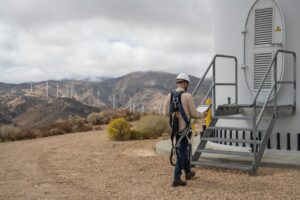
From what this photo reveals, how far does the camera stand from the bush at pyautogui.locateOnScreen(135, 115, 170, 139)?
16.5 m

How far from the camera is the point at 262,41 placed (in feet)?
32.6

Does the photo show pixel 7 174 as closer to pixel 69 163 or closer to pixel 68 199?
pixel 69 163

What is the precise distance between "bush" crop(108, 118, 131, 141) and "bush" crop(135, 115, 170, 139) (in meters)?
0.72

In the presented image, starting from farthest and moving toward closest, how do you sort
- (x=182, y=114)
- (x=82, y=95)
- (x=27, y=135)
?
(x=82, y=95)
(x=27, y=135)
(x=182, y=114)

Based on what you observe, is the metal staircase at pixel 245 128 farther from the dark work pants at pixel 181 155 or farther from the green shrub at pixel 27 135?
the green shrub at pixel 27 135

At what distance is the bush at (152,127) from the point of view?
16516mm

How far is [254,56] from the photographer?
33.1 feet

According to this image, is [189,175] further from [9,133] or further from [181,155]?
[9,133]

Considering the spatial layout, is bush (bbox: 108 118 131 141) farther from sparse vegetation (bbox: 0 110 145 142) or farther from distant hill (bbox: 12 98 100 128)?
distant hill (bbox: 12 98 100 128)

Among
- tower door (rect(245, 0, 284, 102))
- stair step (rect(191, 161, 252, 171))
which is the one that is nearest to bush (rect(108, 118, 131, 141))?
tower door (rect(245, 0, 284, 102))

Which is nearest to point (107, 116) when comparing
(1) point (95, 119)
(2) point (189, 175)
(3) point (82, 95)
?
(1) point (95, 119)

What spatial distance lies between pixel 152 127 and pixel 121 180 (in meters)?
9.10

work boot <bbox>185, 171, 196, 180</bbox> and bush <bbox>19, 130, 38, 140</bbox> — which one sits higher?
work boot <bbox>185, 171, 196, 180</bbox>

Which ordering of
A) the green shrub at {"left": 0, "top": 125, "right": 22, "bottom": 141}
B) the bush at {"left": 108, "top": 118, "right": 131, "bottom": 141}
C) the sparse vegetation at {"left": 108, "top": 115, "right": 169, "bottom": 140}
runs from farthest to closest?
the green shrub at {"left": 0, "top": 125, "right": 22, "bottom": 141}
the sparse vegetation at {"left": 108, "top": 115, "right": 169, "bottom": 140}
the bush at {"left": 108, "top": 118, "right": 131, "bottom": 141}
